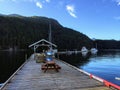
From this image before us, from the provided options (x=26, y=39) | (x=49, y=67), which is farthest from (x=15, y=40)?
(x=49, y=67)

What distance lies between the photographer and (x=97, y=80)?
13.7m

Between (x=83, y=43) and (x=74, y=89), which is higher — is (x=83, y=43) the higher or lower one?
the higher one

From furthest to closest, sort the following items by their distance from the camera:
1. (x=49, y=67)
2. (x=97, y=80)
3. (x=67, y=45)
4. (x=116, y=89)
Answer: (x=67, y=45), (x=49, y=67), (x=97, y=80), (x=116, y=89)

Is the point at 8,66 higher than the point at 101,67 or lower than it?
higher

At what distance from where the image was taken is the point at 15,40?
629ft

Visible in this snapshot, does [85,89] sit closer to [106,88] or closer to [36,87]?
[106,88]

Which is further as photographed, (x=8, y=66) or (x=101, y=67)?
(x=101, y=67)

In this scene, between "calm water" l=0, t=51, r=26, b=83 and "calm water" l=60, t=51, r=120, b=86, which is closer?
"calm water" l=0, t=51, r=26, b=83

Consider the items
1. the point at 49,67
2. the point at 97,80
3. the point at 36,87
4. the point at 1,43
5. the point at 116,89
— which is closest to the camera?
the point at 116,89

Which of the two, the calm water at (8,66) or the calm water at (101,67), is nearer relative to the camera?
the calm water at (8,66)

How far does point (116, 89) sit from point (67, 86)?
2740 mm

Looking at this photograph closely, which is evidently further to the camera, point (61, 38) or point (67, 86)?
point (61, 38)

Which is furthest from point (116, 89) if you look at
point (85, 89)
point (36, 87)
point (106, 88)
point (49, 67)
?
point (49, 67)

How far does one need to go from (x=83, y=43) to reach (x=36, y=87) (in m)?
184
